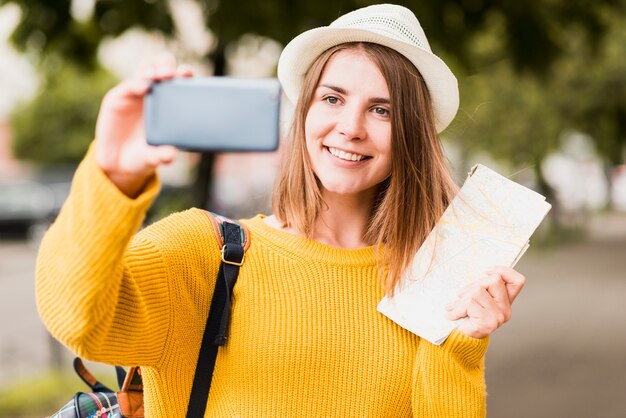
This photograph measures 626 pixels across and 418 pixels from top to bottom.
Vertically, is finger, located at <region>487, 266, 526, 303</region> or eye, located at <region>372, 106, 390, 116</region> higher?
eye, located at <region>372, 106, 390, 116</region>

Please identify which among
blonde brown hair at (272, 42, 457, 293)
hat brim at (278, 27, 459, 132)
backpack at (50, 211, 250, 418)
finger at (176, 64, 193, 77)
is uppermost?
hat brim at (278, 27, 459, 132)

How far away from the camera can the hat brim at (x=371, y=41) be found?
1.92 metres

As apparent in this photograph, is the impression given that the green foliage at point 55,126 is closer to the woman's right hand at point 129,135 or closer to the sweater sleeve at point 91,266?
the sweater sleeve at point 91,266

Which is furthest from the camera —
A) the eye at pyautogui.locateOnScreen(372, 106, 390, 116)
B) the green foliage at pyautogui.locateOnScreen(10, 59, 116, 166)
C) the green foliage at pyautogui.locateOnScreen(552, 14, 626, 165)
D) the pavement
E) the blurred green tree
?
the green foliage at pyautogui.locateOnScreen(10, 59, 116, 166)

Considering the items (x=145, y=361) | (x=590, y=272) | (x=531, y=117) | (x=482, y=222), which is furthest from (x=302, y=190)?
(x=531, y=117)

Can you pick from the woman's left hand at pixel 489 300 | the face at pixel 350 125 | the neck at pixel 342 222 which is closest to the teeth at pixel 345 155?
the face at pixel 350 125

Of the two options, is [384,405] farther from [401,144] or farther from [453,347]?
[401,144]

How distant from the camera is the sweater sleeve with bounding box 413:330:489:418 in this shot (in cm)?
187

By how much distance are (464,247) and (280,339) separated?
470mm

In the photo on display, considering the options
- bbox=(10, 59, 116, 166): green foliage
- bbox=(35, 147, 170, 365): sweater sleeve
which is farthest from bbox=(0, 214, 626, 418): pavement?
bbox=(10, 59, 116, 166): green foliage

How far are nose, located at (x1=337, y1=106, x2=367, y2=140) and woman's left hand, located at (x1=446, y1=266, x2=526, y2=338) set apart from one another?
0.42 m

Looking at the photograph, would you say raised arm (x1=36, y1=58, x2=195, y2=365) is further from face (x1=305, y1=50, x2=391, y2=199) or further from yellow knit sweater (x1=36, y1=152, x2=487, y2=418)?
face (x1=305, y1=50, x2=391, y2=199)

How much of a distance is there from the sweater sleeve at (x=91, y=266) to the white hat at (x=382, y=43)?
0.73 m

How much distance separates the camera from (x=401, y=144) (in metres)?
1.94
